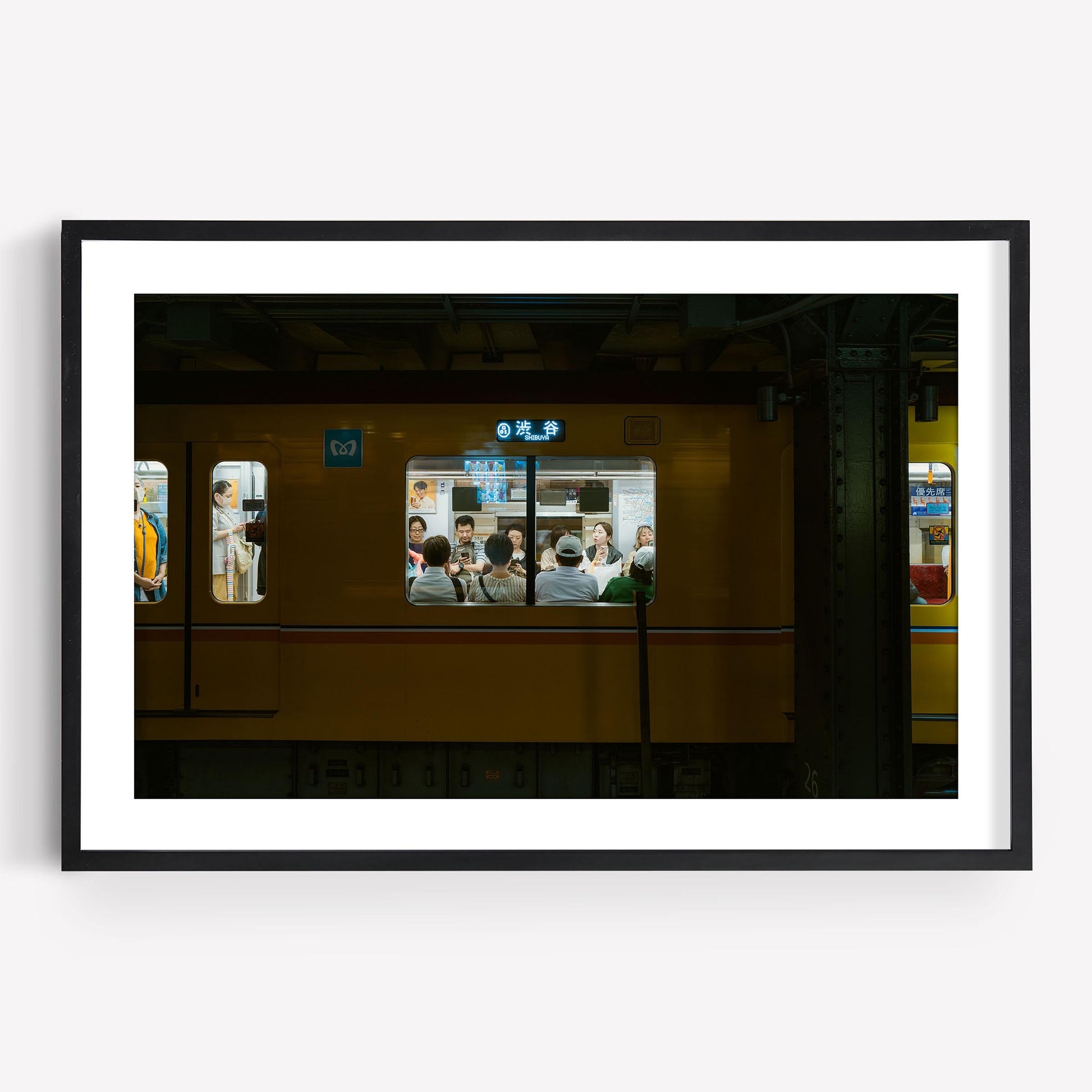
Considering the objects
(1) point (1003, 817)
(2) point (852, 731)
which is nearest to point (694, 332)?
(2) point (852, 731)

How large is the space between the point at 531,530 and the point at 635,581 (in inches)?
24.2

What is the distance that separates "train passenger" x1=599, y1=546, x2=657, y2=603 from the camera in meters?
4.61

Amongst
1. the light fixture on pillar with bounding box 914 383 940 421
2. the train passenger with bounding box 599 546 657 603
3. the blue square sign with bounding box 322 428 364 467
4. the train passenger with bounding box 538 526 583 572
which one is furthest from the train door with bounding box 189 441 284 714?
the light fixture on pillar with bounding box 914 383 940 421

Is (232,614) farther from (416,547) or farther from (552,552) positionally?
(552,552)

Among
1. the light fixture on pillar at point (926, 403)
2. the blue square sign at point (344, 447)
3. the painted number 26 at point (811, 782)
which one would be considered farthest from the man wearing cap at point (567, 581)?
the light fixture on pillar at point (926, 403)

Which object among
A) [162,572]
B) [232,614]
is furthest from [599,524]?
[162,572]

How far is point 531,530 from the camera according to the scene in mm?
4531

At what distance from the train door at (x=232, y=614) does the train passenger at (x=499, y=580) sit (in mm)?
1093

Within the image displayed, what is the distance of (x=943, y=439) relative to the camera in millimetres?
4652

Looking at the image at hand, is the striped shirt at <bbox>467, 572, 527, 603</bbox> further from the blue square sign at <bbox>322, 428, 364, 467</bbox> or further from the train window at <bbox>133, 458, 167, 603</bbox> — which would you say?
the train window at <bbox>133, 458, 167, 603</bbox>

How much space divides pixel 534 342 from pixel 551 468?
97 centimetres

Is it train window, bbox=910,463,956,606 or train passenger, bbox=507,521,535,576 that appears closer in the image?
train passenger, bbox=507,521,535,576

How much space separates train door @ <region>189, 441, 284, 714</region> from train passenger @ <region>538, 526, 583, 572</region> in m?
1.41

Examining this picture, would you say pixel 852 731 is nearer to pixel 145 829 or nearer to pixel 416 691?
pixel 416 691
